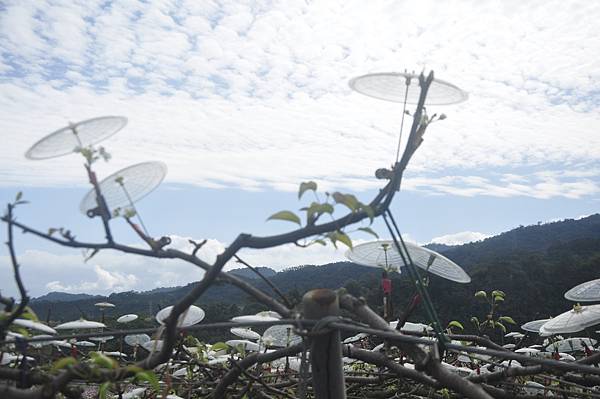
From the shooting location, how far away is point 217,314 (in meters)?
4.79

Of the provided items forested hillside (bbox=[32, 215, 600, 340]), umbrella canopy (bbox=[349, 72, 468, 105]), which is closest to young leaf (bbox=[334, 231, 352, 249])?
umbrella canopy (bbox=[349, 72, 468, 105])

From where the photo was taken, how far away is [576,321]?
2221 mm

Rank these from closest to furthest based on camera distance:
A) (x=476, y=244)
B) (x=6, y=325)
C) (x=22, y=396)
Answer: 1. (x=22, y=396)
2. (x=6, y=325)
3. (x=476, y=244)

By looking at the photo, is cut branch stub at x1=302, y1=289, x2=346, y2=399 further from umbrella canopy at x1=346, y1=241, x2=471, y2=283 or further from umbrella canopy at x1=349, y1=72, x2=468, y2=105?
umbrella canopy at x1=349, y1=72, x2=468, y2=105

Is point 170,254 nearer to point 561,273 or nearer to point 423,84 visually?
point 423,84

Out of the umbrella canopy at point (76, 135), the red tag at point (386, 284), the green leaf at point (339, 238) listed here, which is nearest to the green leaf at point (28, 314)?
the umbrella canopy at point (76, 135)

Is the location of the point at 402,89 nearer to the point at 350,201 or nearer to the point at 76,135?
the point at 350,201

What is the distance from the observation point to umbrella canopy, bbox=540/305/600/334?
216 cm

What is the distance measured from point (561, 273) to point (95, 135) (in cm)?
1792

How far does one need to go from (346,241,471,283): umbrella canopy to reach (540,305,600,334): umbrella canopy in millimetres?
755

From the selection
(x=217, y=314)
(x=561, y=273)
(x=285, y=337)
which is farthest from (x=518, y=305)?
(x=285, y=337)

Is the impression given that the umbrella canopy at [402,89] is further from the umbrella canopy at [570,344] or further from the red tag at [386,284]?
the umbrella canopy at [570,344]

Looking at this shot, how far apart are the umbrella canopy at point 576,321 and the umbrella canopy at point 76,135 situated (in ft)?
6.32

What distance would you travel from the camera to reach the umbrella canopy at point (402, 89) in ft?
4.35
